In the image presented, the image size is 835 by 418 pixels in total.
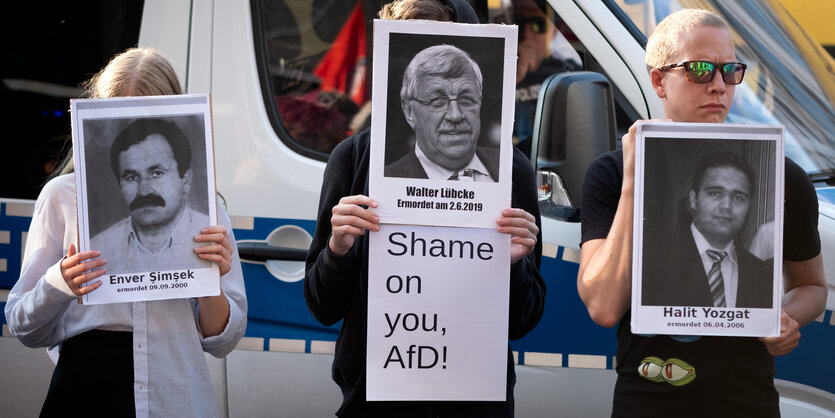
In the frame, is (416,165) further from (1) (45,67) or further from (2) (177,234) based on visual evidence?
(1) (45,67)

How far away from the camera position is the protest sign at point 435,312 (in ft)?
7.25

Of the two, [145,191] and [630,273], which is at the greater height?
[145,191]

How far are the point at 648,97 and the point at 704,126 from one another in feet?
3.26

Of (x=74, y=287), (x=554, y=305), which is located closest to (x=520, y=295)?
(x=554, y=305)

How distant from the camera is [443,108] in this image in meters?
2.18

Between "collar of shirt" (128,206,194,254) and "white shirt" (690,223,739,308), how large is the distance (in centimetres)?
111

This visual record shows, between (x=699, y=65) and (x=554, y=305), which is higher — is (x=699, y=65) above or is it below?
above

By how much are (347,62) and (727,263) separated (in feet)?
5.54

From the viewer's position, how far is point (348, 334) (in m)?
2.32

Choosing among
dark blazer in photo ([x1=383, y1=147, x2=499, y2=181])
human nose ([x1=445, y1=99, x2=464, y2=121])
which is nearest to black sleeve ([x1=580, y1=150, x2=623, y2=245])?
dark blazer in photo ([x1=383, y1=147, x2=499, y2=181])

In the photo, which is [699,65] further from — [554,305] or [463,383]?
[554,305]

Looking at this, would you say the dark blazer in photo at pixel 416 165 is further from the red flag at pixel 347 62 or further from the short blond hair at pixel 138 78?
the red flag at pixel 347 62

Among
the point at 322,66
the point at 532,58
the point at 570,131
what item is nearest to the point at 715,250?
the point at 570,131

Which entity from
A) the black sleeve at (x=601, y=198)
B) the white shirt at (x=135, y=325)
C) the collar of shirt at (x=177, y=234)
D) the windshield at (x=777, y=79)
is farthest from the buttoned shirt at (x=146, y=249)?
the windshield at (x=777, y=79)
